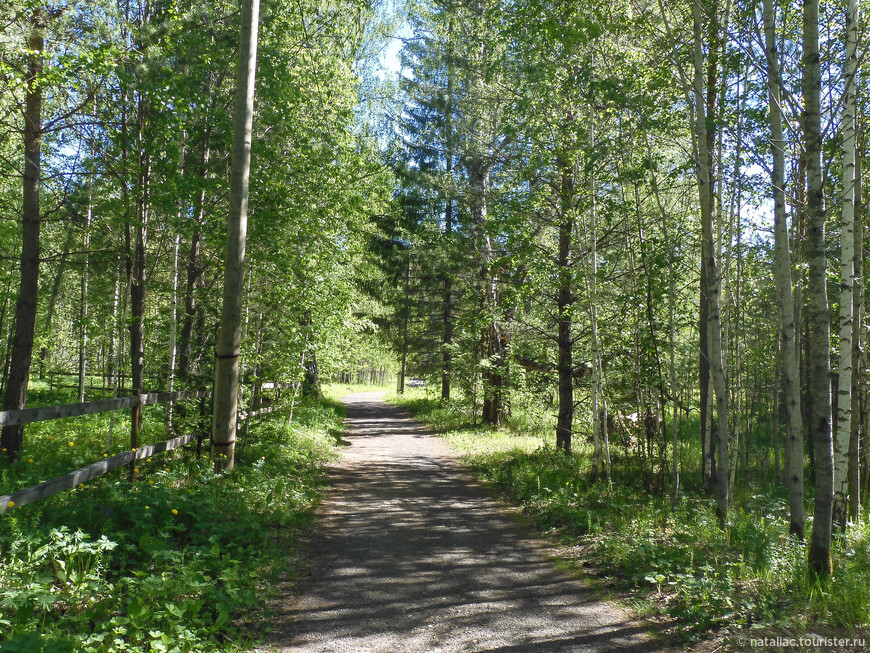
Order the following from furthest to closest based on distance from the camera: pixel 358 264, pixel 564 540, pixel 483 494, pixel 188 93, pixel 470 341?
pixel 358 264
pixel 470 341
pixel 483 494
pixel 188 93
pixel 564 540

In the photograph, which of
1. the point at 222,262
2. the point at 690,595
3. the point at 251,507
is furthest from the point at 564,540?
the point at 222,262

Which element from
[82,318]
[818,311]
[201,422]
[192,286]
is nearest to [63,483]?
[201,422]

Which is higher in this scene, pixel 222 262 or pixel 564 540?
pixel 222 262

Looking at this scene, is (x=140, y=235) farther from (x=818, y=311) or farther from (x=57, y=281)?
(x=818, y=311)

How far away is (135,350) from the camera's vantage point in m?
8.85

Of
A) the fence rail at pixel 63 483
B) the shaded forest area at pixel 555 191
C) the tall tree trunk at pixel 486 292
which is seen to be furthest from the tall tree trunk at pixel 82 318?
the tall tree trunk at pixel 486 292

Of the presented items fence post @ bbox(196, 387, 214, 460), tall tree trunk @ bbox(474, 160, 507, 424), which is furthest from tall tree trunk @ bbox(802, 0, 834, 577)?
tall tree trunk @ bbox(474, 160, 507, 424)

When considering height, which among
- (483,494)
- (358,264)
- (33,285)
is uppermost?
(358,264)

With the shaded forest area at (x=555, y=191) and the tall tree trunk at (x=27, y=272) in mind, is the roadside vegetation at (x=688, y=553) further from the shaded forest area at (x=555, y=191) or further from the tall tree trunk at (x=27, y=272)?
the tall tree trunk at (x=27, y=272)

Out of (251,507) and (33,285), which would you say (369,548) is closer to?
(251,507)

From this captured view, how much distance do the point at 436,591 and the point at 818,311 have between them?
4025 mm

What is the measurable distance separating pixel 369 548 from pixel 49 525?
2922 mm

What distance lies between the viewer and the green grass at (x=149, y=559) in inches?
129

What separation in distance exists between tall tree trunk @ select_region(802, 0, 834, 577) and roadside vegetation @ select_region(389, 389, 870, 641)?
337 millimetres
